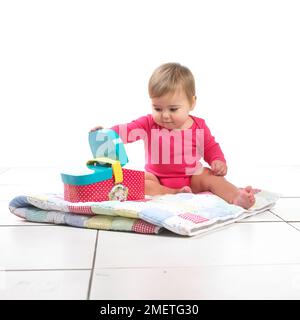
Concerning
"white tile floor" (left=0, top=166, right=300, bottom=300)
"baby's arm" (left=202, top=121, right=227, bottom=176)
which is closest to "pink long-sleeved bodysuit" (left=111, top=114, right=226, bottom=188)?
"baby's arm" (left=202, top=121, right=227, bottom=176)

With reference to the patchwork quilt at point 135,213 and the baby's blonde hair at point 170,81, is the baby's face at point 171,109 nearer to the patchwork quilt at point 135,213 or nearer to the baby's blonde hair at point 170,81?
the baby's blonde hair at point 170,81

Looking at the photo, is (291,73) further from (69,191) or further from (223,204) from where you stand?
(69,191)

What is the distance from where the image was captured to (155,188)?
167 cm

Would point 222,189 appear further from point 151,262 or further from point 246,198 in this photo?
point 151,262

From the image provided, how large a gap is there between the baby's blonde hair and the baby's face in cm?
2

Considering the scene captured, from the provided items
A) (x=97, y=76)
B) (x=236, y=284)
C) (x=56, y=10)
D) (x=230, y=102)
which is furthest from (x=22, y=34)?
(x=236, y=284)

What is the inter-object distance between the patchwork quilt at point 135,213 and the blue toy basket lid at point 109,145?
0.58 ft

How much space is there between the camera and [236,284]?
2.84 feet

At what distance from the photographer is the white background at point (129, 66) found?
2.37 meters

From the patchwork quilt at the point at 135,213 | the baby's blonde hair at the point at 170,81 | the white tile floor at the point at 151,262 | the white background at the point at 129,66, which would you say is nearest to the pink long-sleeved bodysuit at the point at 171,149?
the baby's blonde hair at the point at 170,81

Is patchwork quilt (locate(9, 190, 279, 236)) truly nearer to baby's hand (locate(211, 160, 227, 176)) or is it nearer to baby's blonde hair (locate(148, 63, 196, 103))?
baby's hand (locate(211, 160, 227, 176))

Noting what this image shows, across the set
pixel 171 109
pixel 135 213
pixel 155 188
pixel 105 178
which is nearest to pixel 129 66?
pixel 171 109

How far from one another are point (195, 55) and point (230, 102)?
28 centimetres

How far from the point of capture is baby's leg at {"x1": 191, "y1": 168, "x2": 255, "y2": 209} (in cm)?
144
